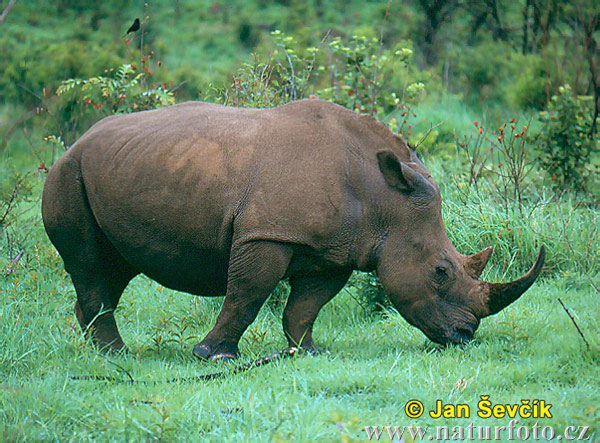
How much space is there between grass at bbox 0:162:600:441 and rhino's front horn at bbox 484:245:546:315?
258mm

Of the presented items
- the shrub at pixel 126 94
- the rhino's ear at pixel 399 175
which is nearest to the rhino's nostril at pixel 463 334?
the rhino's ear at pixel 399 175

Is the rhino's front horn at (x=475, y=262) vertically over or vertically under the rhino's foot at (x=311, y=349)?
over

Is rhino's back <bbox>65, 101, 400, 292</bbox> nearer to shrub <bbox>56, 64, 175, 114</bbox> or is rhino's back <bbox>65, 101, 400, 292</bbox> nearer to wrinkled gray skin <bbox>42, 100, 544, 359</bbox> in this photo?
wrinkled gray skin <bbox>42, 100, 544, 359</bbox>

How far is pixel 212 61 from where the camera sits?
18906 millimetres

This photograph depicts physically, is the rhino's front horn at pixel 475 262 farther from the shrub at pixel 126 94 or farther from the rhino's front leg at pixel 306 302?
the shrub at pixel 126 94

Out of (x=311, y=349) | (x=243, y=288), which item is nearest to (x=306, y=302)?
(x=311, y=349)

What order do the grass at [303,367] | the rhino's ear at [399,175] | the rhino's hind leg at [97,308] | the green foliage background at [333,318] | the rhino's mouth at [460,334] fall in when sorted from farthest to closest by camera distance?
1. the rhino's hind leg at [97,308]
2. the rhino's mouth at [460,334]
3. the rhino's ear at [399,175]
4. the green foliage background at [333,318]
5. the grass at [303,367]

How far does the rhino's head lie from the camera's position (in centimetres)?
553

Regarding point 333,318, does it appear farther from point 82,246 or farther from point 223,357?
point 82,246

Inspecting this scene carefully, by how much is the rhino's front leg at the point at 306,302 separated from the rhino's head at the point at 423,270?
356 mm

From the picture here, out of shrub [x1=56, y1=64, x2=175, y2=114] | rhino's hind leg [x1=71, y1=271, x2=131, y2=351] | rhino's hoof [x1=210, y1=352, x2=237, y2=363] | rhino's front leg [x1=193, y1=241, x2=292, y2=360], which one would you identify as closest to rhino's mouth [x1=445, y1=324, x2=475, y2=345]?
rhino's front leg [x1=193, y1=241, x2=292, y2=360]

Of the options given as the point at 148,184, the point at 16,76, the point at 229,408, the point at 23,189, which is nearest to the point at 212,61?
the point at 16,76

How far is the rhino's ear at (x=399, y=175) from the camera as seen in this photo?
5.46 metres

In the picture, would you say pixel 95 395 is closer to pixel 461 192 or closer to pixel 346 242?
pixel 346 242
